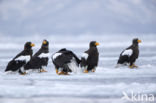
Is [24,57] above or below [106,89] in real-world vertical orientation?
above

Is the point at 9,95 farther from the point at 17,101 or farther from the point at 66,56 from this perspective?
the point at 66,56

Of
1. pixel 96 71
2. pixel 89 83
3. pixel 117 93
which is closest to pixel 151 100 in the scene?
pixel 117 93

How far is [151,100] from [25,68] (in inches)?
183

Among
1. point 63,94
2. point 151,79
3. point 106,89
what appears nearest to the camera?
point 63,94

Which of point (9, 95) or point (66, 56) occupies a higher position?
point (66, 56)

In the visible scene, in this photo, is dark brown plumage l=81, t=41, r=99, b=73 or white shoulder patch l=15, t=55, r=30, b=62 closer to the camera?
white shoulder patch l=15, t=55, r=30, b=62

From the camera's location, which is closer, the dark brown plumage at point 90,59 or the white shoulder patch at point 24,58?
the white shoulder patch at point 24,58

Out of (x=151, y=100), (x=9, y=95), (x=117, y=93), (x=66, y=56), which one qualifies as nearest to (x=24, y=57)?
(x=66, y=56)

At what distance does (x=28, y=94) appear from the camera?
5855mm

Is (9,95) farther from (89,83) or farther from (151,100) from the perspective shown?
(151,100)

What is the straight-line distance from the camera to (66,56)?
8562 mm

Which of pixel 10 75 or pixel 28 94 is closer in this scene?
pixel 28 94

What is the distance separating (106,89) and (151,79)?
1821 mm

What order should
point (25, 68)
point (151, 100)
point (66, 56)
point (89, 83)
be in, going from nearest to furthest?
point (151, 100)
point (89, 83)
point (66, 56)
point (25, 68)
